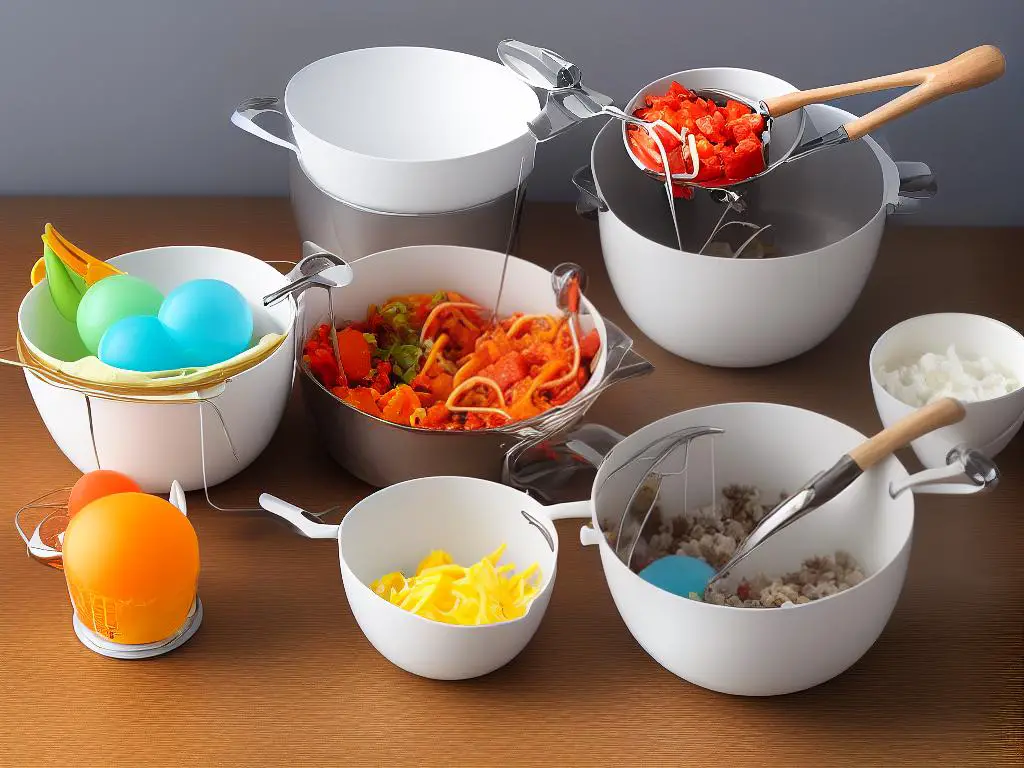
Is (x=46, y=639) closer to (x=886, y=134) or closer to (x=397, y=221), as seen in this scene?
(x=397, y=221)

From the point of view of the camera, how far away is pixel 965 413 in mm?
962

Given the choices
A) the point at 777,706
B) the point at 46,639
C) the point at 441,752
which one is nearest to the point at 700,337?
the point at 777,706

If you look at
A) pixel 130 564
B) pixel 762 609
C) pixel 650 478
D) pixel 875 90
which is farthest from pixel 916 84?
pixel 130 564

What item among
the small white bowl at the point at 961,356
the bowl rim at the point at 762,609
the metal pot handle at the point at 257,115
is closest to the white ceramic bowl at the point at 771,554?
the bowl rim at the point at 762,609

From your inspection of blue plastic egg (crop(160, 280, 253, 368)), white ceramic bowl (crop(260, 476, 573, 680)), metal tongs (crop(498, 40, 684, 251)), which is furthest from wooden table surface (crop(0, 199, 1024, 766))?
metal tongs (crop(498, 40, 684, 251))

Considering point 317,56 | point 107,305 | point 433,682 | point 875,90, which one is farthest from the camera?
point 317,56

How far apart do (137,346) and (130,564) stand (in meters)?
0.21

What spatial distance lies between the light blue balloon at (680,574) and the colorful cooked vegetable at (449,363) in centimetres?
18

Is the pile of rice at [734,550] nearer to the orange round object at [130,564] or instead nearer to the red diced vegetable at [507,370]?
the red diced vegetable at [507,370]

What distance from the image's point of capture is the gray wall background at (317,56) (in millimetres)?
1373

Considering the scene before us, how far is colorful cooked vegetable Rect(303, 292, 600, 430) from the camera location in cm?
108

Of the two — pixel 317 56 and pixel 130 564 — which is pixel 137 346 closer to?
pixel 130 564

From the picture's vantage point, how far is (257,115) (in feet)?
4.06

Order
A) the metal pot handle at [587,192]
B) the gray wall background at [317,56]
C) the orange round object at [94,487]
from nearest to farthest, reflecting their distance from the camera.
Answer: the orange round object at [94,487] → the metal pot handle at [587,192] → the gray wall background at [317,56]
